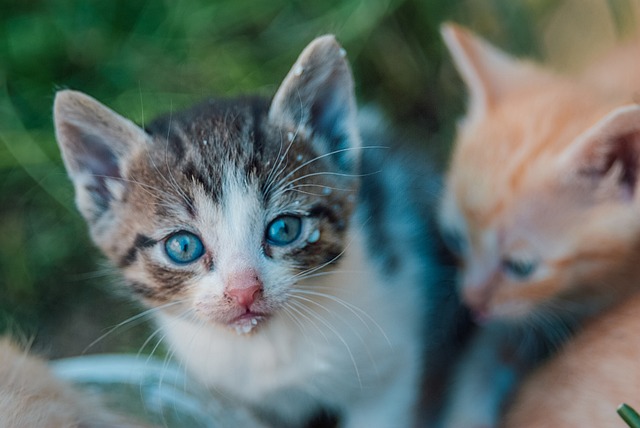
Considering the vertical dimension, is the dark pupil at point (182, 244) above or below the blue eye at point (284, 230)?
above

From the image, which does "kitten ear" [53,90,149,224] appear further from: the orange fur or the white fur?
the orange fur

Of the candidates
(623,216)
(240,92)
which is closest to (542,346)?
(623,216)

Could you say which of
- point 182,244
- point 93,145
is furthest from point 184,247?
point 93,145

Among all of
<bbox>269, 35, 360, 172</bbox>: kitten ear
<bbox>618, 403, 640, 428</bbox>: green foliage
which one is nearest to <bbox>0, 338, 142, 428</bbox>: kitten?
<bbox>269, 35, 360, 172</bbox>: kitten ear

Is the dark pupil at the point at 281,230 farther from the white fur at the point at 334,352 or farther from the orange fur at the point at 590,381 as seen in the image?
the orange fur at the point at 590,381

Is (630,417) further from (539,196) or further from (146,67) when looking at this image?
(146,67)

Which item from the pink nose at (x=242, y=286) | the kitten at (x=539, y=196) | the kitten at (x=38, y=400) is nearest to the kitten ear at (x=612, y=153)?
the kitten at (x=539, y=196)

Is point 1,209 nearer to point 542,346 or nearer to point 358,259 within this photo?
point 358,259
